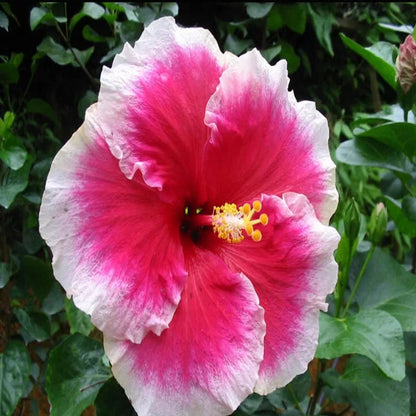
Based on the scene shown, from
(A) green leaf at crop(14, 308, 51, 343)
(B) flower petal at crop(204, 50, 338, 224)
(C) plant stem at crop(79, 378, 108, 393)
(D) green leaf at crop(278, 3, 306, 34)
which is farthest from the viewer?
(D) green leaf at crop(278, 3, 306, 34)

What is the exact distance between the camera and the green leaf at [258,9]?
1.69 metres

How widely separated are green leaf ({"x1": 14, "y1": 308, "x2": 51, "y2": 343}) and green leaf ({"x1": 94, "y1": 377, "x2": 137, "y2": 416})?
0.48 m

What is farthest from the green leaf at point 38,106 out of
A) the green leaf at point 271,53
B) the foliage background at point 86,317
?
the green leaf at point 271,53

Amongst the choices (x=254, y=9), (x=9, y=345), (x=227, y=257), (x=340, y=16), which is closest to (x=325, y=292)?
(x=227, y=257)

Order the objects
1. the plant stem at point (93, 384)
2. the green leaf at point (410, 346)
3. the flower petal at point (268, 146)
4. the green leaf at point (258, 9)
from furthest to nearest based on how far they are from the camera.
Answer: the green leaf at point (258, 9)
the green leaf at point (410, 346)
the plant stem at point (93, 384)
the flower petal at point (268, 146)

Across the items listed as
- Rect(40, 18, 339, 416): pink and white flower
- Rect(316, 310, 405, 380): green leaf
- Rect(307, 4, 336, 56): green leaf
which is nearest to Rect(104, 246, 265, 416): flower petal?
Rect(40, 18, 339, 416): pink and white flower

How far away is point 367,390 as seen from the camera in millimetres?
1033

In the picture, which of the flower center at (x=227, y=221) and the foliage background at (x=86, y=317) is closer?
the flower center at (x=227, y=221)

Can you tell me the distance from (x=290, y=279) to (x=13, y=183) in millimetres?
734

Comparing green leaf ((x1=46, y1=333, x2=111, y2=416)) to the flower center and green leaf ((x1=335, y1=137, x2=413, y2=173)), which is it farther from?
green leaf ((x1=335, y1=137, x2=413, y2=173))

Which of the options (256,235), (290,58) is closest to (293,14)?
(290,58)

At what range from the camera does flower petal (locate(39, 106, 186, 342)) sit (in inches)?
25.5

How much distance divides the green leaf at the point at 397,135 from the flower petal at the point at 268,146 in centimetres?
32

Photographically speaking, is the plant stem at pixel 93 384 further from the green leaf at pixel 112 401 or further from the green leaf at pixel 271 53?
the green leaf at pixel 271 53
